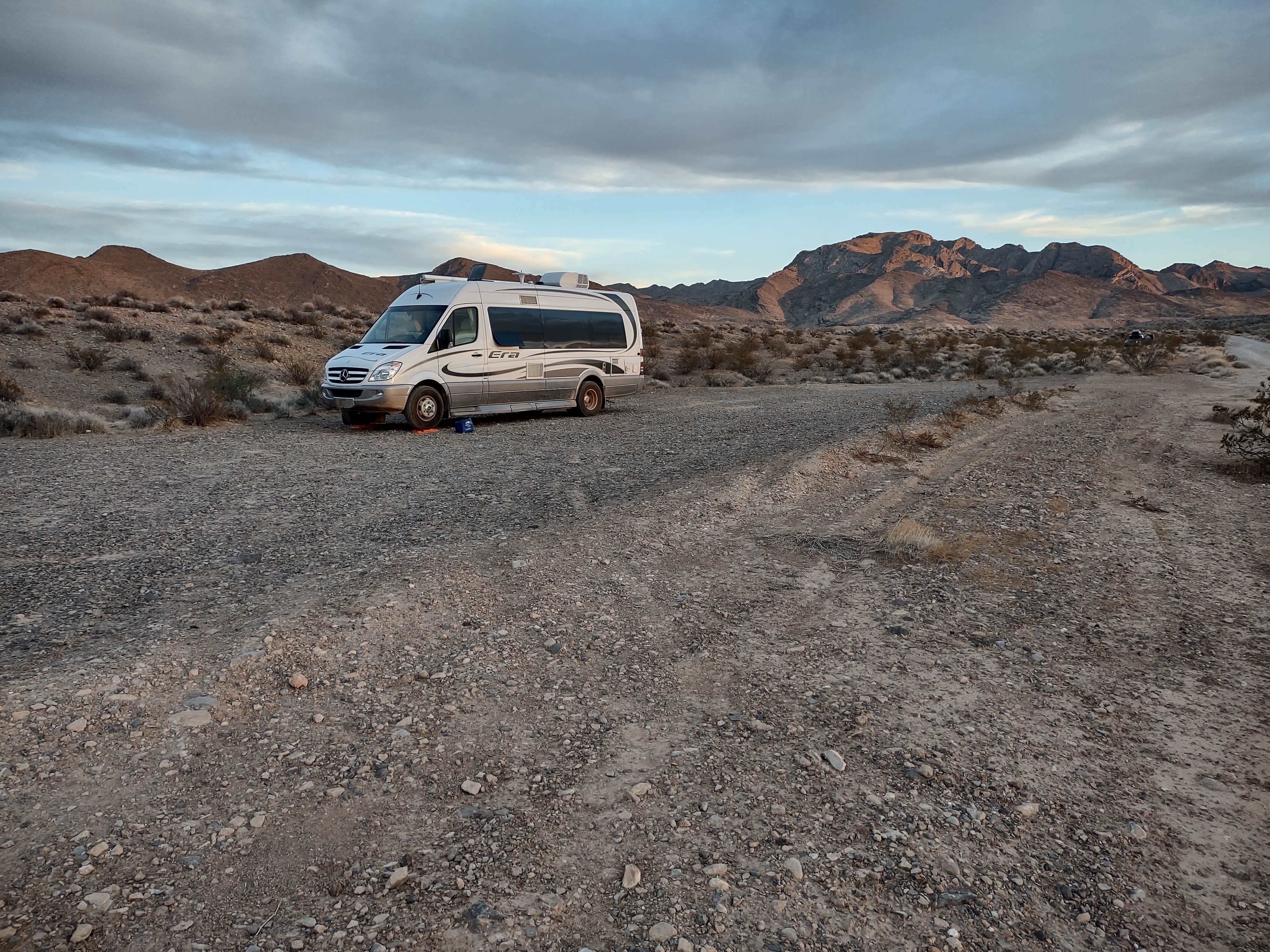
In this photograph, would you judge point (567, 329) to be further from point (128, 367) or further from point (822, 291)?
point (822, 291)

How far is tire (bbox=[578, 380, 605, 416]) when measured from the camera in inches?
649

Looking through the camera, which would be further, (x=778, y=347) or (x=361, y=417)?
(x=778, y=347)

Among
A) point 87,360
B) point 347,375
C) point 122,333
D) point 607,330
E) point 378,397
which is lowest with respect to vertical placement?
point 378,397

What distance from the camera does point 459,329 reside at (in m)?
14.0

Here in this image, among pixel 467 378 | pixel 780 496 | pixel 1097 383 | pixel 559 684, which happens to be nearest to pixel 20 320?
pixel 467 378

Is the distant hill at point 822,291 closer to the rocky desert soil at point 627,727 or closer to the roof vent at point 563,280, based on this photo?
the roof vent at point 563,280

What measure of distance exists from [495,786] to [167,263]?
11086 cm

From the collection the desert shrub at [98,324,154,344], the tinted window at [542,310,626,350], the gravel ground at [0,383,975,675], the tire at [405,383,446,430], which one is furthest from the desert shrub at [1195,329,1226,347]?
the desert shrub at [98,324,154,344]

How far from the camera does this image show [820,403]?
1956 cm

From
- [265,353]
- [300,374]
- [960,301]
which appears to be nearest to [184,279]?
[265,353]

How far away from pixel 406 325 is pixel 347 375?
140 cm

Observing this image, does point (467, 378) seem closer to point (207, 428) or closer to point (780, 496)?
point (207, 428)

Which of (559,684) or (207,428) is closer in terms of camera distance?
(559,684)

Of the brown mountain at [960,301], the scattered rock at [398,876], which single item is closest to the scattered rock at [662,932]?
the scattered rock at [398,876]
